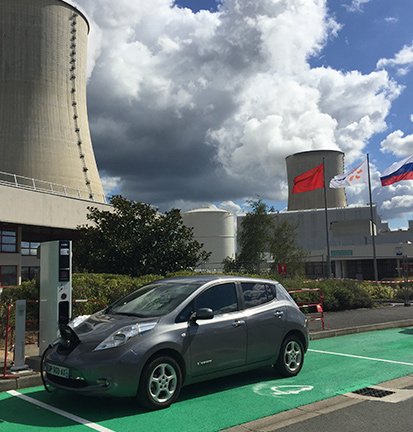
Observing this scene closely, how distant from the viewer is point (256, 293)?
7.23 m

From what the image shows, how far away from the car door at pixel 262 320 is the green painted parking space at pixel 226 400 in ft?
1.53

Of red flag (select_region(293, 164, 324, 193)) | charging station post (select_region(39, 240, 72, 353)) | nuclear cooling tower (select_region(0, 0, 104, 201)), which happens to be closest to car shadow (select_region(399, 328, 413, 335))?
charging station post (select_region(39, 240, 72, 353))

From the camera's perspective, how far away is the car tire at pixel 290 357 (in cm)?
723

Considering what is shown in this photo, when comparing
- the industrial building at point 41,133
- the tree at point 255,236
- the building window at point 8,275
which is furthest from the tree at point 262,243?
the building window at point 8,275

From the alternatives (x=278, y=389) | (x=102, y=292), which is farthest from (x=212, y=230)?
(x=278, y=389)

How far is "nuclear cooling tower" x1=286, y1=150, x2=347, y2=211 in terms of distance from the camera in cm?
6531

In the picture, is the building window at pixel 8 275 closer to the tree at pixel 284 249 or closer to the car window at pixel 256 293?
the tree at pixel 284 249

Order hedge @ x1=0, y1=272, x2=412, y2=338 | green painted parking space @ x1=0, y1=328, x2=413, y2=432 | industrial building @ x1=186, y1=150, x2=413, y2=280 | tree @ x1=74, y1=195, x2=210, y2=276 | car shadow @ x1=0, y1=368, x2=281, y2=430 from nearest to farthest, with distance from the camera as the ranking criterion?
green painted parking space @ x1=0, y1=328, x2=413, y2=432, car shadow @ x1=0, y1=368, x2=281, y2=430, hedge @ x1=0, y1=272, x2=412, y2=338, tree @ x1=74, y1=195, x2=210, y2=276, industrial building @ x1=186, y1=150, x2=413, y2=280

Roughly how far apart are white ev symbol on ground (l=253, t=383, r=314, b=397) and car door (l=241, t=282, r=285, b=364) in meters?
0.35

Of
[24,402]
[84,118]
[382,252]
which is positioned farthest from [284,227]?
[24,402]

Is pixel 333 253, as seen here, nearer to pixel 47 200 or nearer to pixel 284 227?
pixel 284 227

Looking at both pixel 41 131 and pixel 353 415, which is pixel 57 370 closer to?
pixel 353 415

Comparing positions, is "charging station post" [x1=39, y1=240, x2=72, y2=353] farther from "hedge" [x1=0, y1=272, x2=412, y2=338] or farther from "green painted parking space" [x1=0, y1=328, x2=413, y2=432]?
"hedge" [x1=0, y1=272, x2=412, y2=338]

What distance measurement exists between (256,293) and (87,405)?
2803 millimetres
